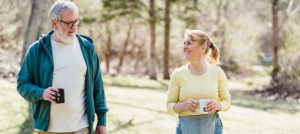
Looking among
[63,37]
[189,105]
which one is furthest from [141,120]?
[63,37]

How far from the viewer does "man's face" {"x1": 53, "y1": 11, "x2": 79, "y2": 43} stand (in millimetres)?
2842

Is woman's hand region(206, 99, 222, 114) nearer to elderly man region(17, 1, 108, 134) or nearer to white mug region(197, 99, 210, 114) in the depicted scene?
white mug region(197, 99, 210, 114)

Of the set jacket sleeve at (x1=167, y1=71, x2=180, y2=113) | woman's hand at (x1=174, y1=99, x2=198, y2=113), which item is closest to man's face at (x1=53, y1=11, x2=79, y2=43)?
jacket sleeve at (x1=167, y1=71, x2=180, y2=113)

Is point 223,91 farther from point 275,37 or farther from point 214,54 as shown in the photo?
point 275,37

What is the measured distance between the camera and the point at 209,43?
10.9 feet

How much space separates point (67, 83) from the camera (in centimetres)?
288

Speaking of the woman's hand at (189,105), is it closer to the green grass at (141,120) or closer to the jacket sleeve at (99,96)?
the jacket sleeve at (99,96)

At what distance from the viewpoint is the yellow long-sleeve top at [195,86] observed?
312 centimetres

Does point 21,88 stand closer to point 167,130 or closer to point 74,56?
point 74,56

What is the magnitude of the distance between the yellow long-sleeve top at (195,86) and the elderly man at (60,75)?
0.74 metres

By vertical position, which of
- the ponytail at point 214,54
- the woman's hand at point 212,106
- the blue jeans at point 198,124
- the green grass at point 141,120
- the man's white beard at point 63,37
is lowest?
the green grass at point 141,120

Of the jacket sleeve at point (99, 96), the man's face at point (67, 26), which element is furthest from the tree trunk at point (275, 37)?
the man's face at point (67, 26)

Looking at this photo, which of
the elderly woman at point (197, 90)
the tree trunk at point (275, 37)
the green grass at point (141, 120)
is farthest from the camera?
the tree trunk at point (275, 37)

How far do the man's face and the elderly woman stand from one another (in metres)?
0.96
